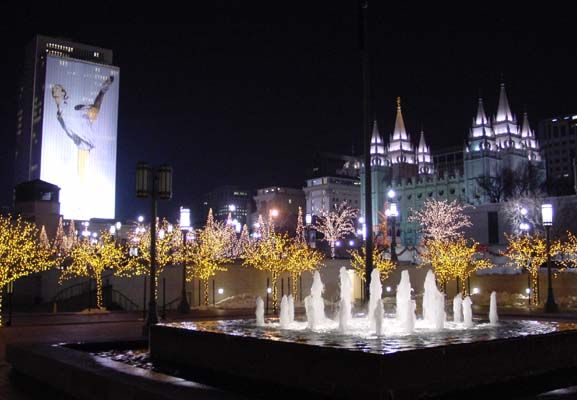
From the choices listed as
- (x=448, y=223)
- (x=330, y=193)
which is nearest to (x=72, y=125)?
(x=330, y=193)

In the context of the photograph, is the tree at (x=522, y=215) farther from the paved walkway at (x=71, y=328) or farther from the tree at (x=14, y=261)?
the tree at (x=14, y=261)

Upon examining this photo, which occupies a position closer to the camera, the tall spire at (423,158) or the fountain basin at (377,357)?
the fountain basin at (377,357)

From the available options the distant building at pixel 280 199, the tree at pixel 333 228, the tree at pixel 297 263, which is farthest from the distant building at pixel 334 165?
the tree at pixel 297 263

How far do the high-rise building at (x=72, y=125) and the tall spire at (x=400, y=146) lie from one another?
65.0 m

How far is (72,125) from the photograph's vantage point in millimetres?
132750

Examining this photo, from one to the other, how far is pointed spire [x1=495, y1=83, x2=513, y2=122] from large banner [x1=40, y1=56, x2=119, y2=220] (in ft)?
264

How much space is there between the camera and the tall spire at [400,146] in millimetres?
155625

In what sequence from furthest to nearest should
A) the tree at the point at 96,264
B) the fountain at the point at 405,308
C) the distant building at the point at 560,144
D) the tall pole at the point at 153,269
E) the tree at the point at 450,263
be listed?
the distant building at the point at 560,144 → the tree at the point at 450,263 → the tree at the point at 96,264 → the tall pole at the point at 153,269 → the fountain at the point at 405,308

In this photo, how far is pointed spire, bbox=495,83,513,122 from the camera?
436 ft

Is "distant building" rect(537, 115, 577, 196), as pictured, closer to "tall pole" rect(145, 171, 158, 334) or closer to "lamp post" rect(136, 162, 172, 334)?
"lamp post" rect(136, 162, 172, 334)

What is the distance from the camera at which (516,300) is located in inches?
1446

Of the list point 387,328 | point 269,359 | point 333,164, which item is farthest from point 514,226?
point 333,164

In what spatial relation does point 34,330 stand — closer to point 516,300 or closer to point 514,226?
point 516,300

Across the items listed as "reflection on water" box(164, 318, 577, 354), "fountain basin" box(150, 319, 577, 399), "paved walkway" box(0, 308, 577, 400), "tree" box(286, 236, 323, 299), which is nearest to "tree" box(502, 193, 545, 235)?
"tree" box(286, 236, 323, 299)
